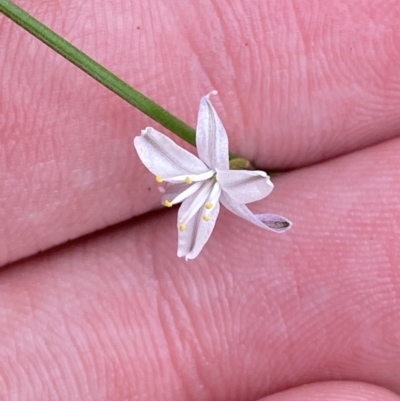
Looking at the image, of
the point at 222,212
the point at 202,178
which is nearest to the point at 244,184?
the point at 202,178

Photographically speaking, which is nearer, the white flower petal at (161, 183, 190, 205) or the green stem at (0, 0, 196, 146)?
the green stem at (0, 0, 196, 146)

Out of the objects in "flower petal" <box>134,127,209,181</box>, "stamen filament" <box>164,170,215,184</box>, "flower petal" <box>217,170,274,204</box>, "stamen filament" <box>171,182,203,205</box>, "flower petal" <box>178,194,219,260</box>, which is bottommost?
"flower petal" <box>178,194,219,260</box>

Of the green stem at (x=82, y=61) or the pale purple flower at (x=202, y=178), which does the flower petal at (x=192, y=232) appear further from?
the green stem at (x=82, y=61)

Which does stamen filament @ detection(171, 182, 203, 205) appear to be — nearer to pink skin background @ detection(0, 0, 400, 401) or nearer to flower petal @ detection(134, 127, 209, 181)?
flower petal @ detection(134, 127, 209, 181)

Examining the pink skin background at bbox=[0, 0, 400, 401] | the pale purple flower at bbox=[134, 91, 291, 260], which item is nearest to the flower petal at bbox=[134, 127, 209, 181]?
the pale purple flower at bbox=[134, 91, 291, 260]

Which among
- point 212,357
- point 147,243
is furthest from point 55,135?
point 212,357

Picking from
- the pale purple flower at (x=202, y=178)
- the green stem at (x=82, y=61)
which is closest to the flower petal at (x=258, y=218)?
the pale purple flower at (x=202, y=178)

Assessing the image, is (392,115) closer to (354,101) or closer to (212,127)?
(354,101)

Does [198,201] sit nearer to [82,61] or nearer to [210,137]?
[210,137]
